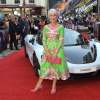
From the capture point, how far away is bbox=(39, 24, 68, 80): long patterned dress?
→ 26.2 feet

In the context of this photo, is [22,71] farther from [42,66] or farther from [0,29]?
[0,29]

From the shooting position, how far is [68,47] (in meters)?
9.88

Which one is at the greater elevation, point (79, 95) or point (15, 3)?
point (15, 3)

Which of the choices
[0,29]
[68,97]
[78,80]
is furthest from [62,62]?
[0,29]

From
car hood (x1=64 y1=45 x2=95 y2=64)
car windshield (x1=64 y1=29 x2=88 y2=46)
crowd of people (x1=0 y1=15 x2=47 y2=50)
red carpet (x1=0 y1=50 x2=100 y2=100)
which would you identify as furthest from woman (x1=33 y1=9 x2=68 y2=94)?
crowd of people (x1=0 y1=15 x2=47 y2=50)

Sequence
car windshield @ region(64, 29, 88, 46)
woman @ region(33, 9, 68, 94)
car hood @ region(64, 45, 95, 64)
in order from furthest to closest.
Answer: car windshield @ region(64, 29, 88, 46) → car hood @ region(64, 45, 95, 64) → woman @ region(33, 9, 68, 94)

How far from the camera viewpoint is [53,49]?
8.02 m

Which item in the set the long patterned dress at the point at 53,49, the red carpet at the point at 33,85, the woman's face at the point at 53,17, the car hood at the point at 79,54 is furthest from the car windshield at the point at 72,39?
the woman's face at the point at 53,17

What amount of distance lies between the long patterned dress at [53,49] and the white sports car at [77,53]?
577mm

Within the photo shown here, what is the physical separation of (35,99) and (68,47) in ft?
8.59

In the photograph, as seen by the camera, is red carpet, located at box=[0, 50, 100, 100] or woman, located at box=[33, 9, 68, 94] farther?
woman, located at box=[33, 9, 68, 94]

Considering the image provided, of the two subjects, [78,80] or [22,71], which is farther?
[22,71]

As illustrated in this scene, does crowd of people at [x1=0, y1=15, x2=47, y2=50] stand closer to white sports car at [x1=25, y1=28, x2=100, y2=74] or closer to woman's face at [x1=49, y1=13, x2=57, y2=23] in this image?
white sports car at [x1=25, y1=28, x2=100, y2=74]

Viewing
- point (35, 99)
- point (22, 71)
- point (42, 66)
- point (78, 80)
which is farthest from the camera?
point (22, 71)
